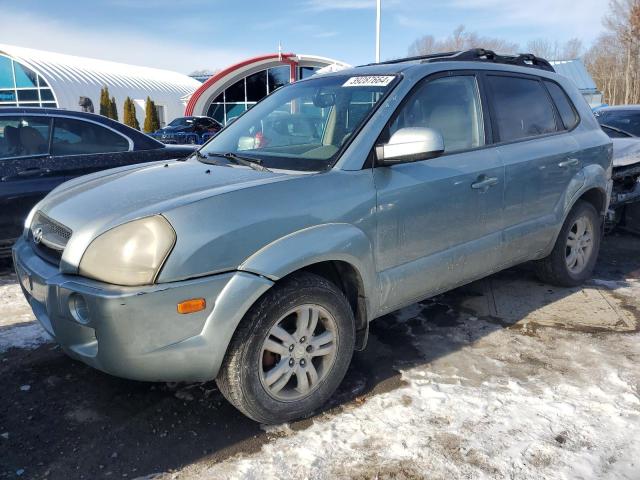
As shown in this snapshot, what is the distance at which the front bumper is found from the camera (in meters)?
2.19

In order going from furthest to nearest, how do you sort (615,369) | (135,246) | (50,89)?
(50,89), (615,369), (135,246)

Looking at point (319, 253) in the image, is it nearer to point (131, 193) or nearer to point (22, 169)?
point (131, 193)

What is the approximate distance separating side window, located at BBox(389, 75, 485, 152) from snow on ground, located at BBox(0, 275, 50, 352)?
261cm

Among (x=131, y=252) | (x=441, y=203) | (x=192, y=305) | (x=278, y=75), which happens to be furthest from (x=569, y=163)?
(x=278, y=75)

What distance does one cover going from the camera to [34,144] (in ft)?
16.4

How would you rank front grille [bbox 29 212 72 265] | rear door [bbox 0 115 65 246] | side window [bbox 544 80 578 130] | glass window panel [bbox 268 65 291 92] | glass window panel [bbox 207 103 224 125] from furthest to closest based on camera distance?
glass window panel [bbox 207 103 224 125] < glass window panel [bbox 268 65 291 92] < rear door [bbox 0 115 65 246] < side window [bbox 544 80 578 130] < front grille [bbox 29 212 72 265]

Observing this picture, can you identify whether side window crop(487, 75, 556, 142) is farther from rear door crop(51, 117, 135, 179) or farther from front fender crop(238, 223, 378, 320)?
rear door crop(51, 117, 135, 179)

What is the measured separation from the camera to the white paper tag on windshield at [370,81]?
321cm

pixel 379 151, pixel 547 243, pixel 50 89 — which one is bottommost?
pixel 547 243

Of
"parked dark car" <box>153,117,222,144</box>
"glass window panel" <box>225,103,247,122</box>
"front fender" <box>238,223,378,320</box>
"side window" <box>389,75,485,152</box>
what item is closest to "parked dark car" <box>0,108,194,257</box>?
"side window" <box>389,75,485,152</box>

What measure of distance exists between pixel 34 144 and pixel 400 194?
381 cm

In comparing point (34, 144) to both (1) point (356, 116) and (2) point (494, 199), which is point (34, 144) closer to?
(1) point (356, 116)

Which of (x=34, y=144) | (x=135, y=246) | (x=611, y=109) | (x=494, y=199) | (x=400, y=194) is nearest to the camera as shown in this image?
(x=135, y=246)

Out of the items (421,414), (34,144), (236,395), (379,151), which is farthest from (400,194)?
(34,144)
